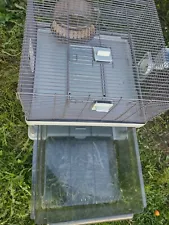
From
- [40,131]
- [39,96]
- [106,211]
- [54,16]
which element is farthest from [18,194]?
[54,16]

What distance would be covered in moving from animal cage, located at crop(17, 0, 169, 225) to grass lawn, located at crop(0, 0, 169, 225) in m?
0.12

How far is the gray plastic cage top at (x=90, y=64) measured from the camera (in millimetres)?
1599

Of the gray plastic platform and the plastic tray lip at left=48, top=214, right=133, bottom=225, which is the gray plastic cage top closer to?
the gray plastic platform

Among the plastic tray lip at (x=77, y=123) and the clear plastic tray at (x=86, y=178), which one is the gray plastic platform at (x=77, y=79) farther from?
the clear plastic tray at (x=86, y=178)

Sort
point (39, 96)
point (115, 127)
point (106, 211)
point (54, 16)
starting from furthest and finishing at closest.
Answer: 1. point (115, 127)
2. point (106, 211)
3. point (54, 16)
4. point (39, 96)

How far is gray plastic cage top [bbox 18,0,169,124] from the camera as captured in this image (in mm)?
1599

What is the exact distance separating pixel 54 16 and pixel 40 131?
0.68 meters

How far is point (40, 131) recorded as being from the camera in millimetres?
1910

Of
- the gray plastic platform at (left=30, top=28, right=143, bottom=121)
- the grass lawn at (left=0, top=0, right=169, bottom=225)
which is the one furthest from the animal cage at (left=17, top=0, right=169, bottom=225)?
the grass lawn at (left=0, top=0, right=169, bottom=225)

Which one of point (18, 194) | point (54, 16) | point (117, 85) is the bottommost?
point (18, 194)

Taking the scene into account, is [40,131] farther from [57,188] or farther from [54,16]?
[54,16]

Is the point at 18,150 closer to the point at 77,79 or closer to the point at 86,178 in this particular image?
the point at 86,178

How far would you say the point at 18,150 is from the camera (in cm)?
204

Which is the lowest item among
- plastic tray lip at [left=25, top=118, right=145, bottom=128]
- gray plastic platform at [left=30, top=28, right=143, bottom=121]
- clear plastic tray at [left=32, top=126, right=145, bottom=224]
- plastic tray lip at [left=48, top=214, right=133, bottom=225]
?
plastic tray lip at [left=48, top=214, right=133, bottom=225]
